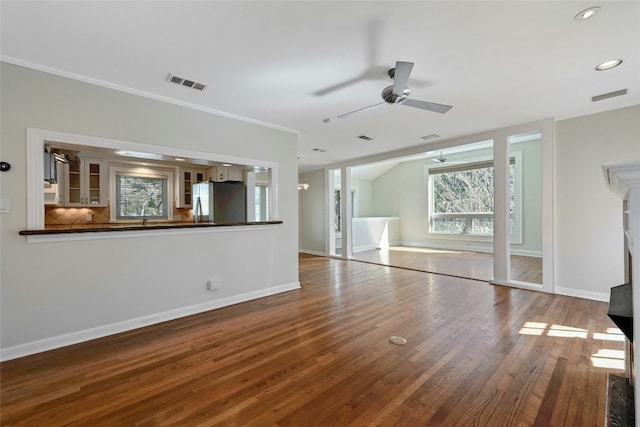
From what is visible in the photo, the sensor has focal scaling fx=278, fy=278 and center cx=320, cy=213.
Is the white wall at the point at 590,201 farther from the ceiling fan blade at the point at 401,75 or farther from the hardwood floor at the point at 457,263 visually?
the ceiling fan blade at the point at 401,75

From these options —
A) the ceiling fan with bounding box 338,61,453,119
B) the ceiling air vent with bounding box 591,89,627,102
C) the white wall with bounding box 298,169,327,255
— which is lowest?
the white wall with bounding box 298,169,327,255

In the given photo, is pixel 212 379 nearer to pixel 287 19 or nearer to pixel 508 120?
pixel 287 19

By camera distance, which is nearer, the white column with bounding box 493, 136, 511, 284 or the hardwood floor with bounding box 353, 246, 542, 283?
the white column with bounding box 493, 136, 511, 284

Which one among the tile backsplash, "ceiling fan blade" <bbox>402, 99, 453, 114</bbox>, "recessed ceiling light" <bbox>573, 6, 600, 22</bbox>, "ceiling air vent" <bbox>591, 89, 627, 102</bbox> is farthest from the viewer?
the tile backsplash

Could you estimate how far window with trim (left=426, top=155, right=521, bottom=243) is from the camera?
7.83 meters

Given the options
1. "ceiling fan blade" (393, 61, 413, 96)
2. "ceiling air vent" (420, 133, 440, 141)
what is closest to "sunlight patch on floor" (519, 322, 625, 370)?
"ceiling fan blade" (393, 61, 413, 96)

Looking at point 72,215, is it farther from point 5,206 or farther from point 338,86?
point 338,86

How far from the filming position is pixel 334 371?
2.11 meters

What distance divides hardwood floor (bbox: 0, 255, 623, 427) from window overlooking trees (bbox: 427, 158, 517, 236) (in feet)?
16.2

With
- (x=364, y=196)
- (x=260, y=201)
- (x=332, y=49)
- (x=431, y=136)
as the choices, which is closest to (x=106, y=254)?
(x=332, y=49)

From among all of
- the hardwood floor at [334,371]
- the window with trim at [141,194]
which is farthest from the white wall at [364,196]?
the hardwood floor at [334,371]

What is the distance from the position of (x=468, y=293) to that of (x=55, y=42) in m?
5.24

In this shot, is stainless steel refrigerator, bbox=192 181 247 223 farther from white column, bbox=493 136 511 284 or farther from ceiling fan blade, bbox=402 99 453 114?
white column, bbox=493 136 511 284

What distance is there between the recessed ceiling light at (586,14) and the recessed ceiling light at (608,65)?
37.3 inches
